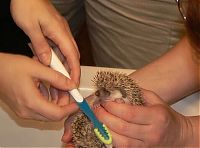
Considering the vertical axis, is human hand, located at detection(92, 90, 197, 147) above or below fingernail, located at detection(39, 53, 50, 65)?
below

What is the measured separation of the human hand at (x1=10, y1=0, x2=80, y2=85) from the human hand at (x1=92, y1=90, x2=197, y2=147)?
11 centimetres

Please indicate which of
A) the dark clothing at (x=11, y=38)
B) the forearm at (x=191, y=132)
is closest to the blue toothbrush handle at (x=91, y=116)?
the forearm at (x=191, y=132)

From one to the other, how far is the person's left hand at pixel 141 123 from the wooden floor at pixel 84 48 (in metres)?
0.99

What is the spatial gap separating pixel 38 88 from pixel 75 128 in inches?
5.3

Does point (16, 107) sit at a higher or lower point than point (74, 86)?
lower

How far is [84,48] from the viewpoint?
1.85 m

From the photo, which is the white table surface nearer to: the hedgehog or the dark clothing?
the hedgehog

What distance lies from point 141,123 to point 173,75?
0.70ft

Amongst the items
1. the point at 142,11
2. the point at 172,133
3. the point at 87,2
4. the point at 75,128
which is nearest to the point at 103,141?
the point at 75,128

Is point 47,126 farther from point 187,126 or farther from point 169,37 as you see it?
point 169,37

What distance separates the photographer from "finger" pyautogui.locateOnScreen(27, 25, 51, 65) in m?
0.79

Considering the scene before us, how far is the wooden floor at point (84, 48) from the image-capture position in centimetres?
180

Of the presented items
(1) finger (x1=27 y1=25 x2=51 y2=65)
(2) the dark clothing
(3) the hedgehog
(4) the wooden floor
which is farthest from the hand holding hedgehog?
(4) the wooden floor

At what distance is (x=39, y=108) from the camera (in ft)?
2.59
